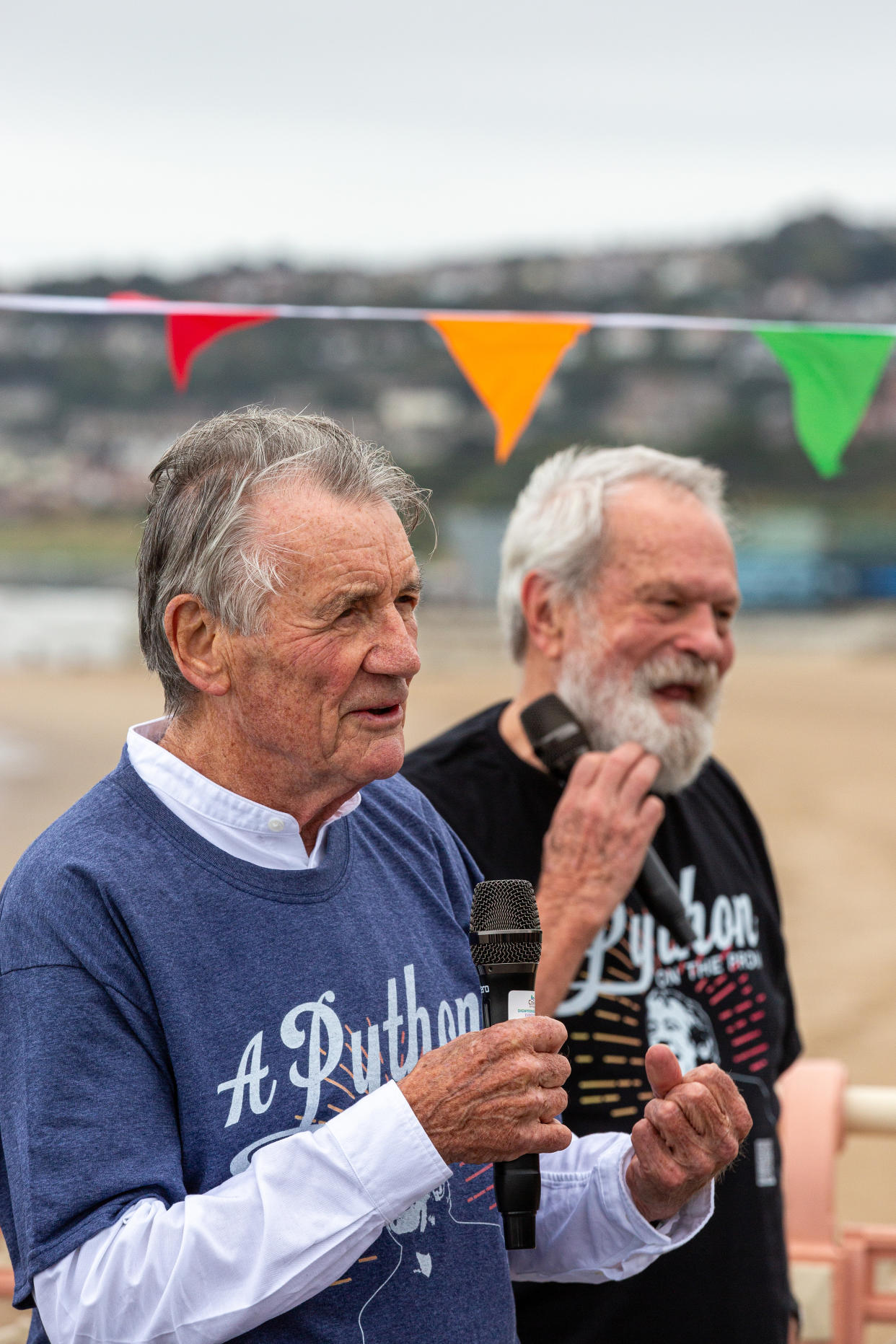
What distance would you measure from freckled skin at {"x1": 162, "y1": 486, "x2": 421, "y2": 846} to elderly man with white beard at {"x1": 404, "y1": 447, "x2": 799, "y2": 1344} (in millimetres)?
840

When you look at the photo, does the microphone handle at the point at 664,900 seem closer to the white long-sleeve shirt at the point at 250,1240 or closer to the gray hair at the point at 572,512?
the gray hair at the point at 572,512

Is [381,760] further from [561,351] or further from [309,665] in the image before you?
[561,351]

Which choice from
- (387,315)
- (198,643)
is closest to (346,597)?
(198,643)

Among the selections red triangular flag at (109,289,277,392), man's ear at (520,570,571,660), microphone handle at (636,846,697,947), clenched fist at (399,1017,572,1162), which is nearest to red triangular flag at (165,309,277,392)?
red triangular flag at (109,289,277,392)

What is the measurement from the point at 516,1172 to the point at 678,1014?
90 centimetres

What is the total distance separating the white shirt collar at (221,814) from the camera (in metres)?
1.55

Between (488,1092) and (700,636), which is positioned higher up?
(700,636)

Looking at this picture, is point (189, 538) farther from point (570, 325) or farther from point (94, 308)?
point (570, 325)

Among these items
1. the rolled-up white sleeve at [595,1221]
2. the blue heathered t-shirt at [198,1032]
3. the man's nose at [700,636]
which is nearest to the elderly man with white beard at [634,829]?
the man's nose at [700,636]

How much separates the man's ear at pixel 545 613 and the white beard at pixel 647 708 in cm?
5

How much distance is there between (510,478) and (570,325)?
4592 cm

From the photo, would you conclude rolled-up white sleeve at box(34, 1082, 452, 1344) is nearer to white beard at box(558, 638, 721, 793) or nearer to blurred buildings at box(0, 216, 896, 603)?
white beard at box(558, 638, 721, 793)

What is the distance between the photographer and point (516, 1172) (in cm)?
154

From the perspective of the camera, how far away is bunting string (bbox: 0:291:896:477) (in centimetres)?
336
